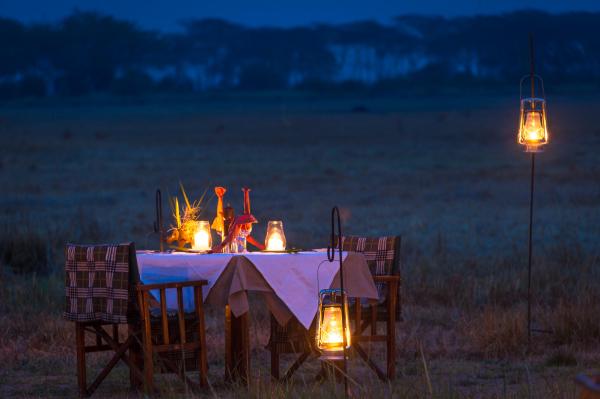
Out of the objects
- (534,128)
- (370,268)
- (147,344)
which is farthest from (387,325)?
(534,128)

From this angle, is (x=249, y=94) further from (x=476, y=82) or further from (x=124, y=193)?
(x=124, y=193)

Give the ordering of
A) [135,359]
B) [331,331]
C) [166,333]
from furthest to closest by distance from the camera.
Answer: [135,359]
[166,333]
[331,331]

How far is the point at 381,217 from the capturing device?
16.3 meters

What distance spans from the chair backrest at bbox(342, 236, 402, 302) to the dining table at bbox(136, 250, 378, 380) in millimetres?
415

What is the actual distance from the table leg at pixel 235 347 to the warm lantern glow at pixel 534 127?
227 cm

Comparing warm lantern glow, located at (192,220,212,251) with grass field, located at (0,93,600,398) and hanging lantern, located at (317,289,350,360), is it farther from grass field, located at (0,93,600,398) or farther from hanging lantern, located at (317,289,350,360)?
hanging lantern, located at (317,289,350,360)

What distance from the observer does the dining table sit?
18.9 ft

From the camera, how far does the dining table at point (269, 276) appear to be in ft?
18.9

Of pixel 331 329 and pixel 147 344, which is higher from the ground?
pixel 331 329

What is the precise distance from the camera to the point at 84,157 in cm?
3073

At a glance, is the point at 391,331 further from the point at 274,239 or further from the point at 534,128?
the point at 534,128

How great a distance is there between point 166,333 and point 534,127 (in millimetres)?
2843

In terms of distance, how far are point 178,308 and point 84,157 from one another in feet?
83.6

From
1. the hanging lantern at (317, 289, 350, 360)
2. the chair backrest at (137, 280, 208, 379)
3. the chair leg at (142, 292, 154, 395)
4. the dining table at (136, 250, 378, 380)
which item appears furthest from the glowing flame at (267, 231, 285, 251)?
the hanging lantern at (317, 289, 350, 360)
